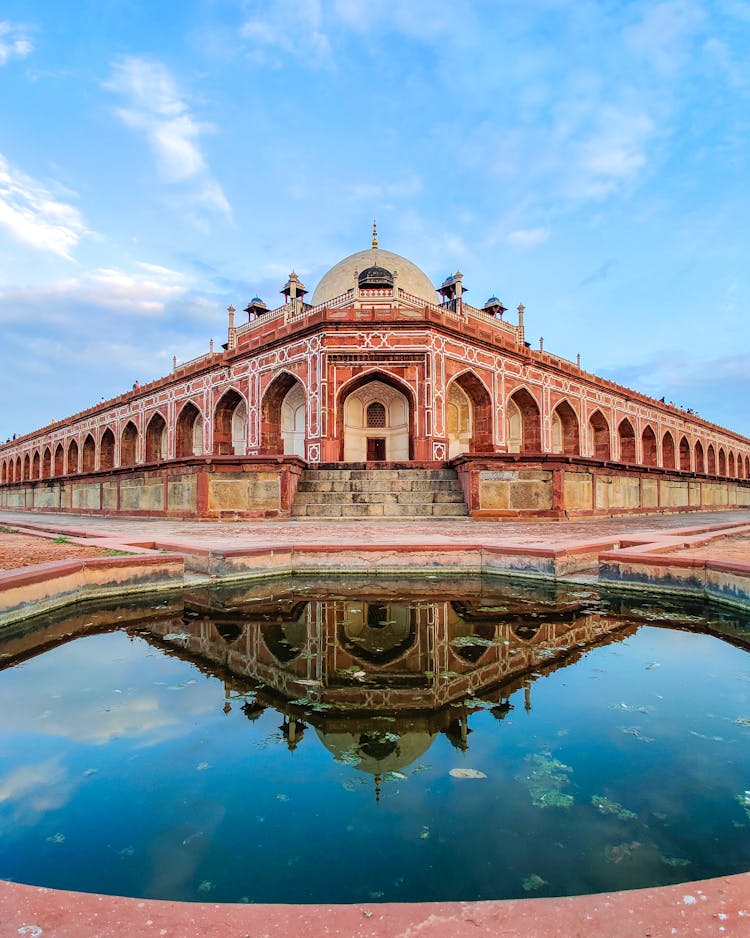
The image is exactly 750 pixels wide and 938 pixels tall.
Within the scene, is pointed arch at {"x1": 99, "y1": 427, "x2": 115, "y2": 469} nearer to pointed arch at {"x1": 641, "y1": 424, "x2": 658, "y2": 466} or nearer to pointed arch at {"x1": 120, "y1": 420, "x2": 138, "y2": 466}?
pointed arch at {"x1": 120, "y1": 420, "x2": 138, "y2": 466}

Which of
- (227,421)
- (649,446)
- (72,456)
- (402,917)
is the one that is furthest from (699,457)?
(402,917)

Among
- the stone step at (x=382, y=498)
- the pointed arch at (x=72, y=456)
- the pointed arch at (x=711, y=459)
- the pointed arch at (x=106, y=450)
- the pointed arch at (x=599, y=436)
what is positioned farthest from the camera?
the pointed arch at (x=711, y=459)

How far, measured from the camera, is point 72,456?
3550cm

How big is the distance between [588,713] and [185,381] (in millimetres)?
25760

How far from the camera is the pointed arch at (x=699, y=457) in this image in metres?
36.5

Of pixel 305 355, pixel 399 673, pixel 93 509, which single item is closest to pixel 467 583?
pixel 399 673

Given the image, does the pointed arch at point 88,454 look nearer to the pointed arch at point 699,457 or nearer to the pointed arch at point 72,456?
the pointed arch at point 72,456

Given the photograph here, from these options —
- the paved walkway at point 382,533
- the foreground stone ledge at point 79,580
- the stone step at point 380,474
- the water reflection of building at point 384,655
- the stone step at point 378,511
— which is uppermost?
the stone step at point 380,474

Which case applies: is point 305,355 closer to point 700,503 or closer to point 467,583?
point 700,503

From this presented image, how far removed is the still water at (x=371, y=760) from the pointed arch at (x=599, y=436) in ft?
88.1

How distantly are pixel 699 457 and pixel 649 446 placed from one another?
8299 millimetres

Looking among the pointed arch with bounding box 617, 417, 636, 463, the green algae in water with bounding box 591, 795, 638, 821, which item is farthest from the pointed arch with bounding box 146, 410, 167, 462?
the green algae in water with bounding box 591, 795, 638, 821

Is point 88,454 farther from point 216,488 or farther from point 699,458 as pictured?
point 699,458

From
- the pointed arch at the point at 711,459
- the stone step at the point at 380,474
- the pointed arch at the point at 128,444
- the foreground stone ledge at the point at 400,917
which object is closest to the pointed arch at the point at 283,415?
the stone step at the point at 380,474
